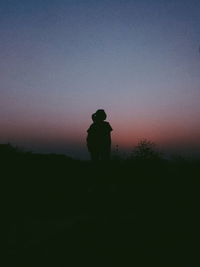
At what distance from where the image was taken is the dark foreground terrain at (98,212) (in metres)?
7.02

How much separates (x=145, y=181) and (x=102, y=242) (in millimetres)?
5860

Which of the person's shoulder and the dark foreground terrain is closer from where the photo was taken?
the dark foreground terrain

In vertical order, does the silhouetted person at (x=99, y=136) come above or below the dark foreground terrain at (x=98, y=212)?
above

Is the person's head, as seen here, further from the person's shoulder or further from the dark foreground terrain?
the dark foreground terrain

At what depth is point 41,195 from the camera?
483 inches

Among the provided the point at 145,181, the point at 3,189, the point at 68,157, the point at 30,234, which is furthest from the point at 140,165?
the point at 30,234

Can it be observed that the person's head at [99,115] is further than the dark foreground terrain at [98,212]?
Yes

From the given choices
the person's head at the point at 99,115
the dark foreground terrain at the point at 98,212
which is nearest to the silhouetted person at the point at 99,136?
the person's head at the point at 99,115

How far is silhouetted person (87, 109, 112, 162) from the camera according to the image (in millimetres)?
12750

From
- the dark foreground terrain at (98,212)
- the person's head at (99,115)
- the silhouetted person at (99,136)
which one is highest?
the person's head at (99,115)

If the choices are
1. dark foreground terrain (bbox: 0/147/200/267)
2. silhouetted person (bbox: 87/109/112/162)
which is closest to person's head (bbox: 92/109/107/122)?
silhouetted person (bbox: 87/109/112/162)

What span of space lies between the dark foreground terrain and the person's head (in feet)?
6.44

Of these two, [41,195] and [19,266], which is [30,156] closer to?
[41,195]

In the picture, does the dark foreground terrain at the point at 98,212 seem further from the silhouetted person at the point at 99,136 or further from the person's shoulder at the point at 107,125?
the person's shoulder at the point at 107,125
